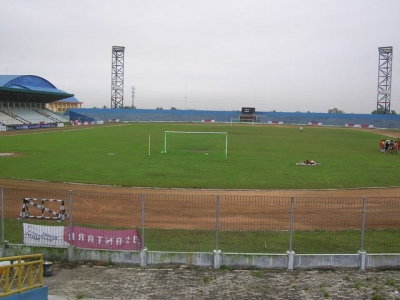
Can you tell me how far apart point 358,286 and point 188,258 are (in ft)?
16.4

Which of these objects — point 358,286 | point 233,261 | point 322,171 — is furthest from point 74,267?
point 322,171

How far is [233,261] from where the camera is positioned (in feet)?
40.5

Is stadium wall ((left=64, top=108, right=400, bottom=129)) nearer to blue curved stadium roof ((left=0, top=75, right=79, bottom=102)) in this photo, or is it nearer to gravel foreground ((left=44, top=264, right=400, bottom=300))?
blue curved stadium roof ((left=0, top=75, right=79, bottom=102))

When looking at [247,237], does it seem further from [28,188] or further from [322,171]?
[322,171]

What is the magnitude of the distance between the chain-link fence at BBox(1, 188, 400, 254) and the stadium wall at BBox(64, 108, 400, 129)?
3780 inches

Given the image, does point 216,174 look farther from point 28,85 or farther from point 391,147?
point 28,85

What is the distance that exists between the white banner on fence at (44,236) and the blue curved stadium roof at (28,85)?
69075mm

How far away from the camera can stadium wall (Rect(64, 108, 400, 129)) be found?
11538cm

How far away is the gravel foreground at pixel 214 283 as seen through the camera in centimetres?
1037

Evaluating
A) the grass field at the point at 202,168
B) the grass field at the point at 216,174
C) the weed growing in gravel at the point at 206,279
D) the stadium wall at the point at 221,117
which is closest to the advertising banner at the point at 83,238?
the grass field at the point at 216,174

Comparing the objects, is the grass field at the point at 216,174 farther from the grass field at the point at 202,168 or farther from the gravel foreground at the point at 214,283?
the gravel foreground at the point at 214,283

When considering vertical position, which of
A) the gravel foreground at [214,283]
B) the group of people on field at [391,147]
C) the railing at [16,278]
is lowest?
the gravel foreground at [214,283]

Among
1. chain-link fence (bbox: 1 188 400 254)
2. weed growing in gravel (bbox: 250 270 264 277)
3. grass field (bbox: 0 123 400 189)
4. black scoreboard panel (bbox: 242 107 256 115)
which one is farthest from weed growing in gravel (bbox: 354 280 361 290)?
black scoreboard panel (bbox: 242 107 256 115)

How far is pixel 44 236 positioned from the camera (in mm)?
13352
